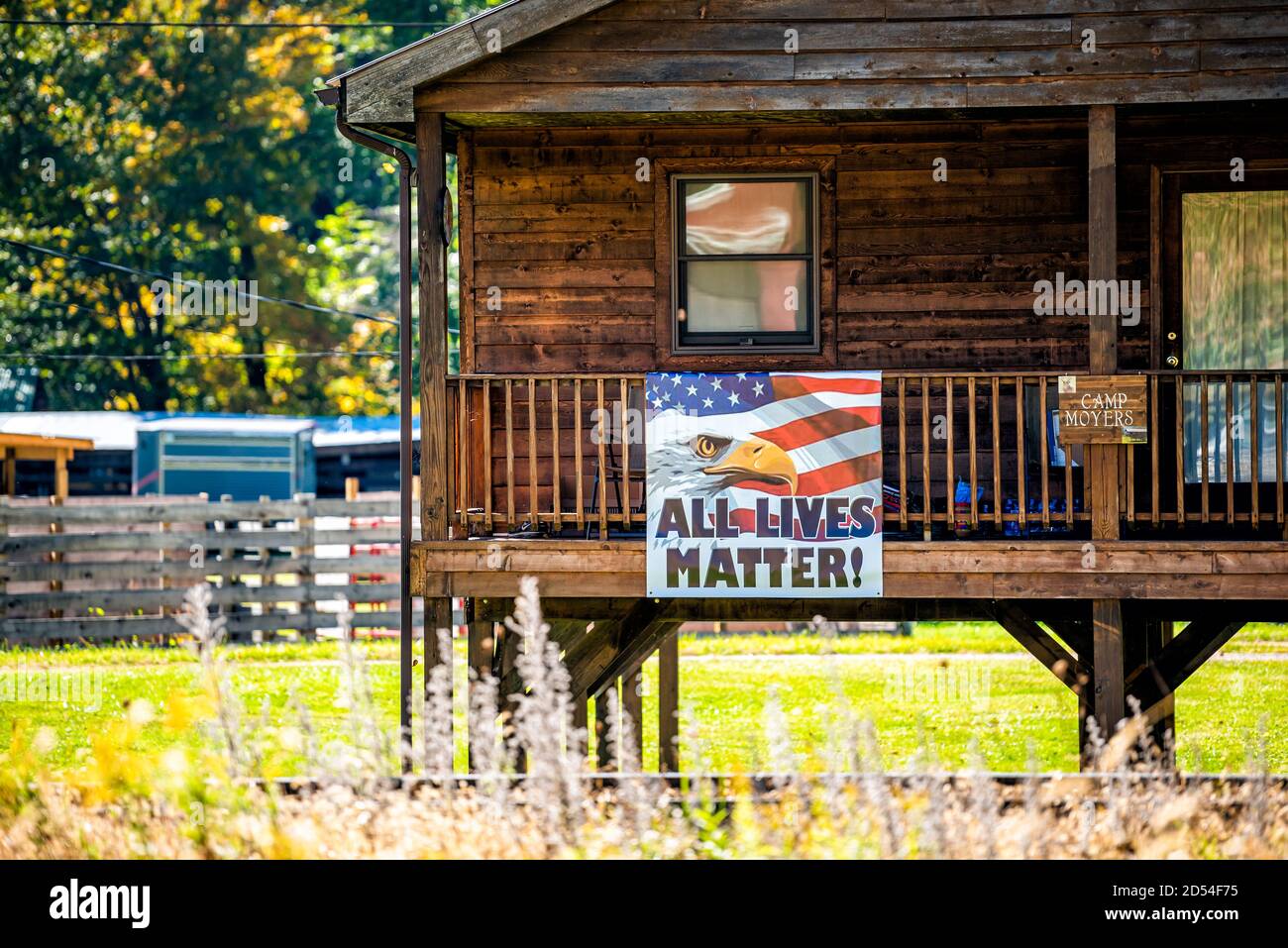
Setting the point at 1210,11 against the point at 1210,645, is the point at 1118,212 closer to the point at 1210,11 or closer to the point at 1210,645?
the point at 1210,11

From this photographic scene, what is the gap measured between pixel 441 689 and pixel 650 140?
5.44 meters

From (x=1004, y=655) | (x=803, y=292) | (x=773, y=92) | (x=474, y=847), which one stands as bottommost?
(x=1004, y=655)

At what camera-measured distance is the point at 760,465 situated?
33.3 feet

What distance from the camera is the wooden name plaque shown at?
998 cm

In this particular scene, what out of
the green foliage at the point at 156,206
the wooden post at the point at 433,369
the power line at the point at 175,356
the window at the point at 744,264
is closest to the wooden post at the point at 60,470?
the power line at the point at 175,356

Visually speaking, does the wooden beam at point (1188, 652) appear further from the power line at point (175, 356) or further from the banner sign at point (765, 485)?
the power line at point (175, 356)

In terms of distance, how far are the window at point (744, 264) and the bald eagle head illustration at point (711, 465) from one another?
76.9 inches

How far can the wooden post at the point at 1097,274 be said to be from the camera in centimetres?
1000

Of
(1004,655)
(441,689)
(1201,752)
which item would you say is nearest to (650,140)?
(441,689)

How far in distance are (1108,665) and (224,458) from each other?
22464 millimetres

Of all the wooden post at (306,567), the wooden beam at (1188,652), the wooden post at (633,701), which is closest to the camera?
the wooden beam at (1188,652)

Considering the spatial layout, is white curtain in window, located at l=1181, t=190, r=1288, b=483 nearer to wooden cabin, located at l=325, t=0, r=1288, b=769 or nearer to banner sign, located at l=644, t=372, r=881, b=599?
wooden cabin, located at l=325, t=0, r=1288, b=769

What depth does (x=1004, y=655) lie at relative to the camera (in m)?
21.4

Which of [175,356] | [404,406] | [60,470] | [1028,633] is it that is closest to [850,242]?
[1028,633]
